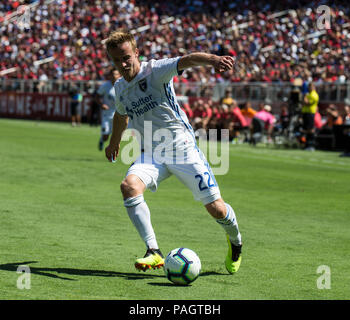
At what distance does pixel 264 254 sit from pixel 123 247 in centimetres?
154

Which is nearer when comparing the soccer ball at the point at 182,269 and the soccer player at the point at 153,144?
the soccer ball at the point at 182,269

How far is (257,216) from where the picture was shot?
10.9 m

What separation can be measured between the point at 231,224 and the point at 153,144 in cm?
107

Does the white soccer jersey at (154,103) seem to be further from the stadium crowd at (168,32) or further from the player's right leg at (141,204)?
the stadium crowd at (168,32)

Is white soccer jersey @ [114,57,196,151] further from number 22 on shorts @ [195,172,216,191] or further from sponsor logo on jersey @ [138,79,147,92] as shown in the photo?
number 22 on shorts @ [195,172,216,191]

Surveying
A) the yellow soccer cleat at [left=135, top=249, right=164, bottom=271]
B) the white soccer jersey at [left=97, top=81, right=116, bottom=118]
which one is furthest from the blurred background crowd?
the yellow soccer cleat at [left=135, top=249, right=164, bottom=271]

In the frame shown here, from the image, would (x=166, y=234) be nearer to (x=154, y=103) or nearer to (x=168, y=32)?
(x=154, y=103)

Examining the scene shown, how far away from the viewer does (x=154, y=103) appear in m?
6.81

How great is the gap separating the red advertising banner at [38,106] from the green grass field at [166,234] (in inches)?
1004

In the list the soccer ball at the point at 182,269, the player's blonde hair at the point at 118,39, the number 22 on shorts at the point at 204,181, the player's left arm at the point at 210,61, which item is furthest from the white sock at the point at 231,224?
the player's blonde hair at the point at 118,39

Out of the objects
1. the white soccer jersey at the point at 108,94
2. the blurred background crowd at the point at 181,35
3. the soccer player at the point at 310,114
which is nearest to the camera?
the white soccer jersey at the point at 108,94

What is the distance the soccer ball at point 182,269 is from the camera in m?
6.29

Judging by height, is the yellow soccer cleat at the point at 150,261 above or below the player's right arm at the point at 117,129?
below
